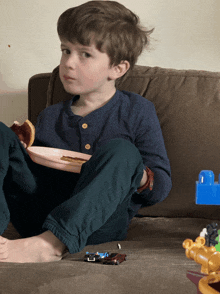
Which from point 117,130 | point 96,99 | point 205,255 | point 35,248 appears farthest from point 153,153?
point 205,255

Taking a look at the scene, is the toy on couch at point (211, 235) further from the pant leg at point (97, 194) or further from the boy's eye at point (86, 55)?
the boy's eye at point (86, 55)

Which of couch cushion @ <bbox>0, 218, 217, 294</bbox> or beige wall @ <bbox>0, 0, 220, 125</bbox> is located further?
beige wall @ <bbox>0, 0, 220, 125</bbox>

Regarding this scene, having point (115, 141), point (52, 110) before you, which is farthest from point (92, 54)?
point (115, 141)

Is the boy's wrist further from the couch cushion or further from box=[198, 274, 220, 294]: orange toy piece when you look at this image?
box=[198, 274, 220, 294]: orange toy piece

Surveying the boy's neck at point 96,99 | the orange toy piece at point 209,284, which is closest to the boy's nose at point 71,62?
the boy's neck at point 96,99

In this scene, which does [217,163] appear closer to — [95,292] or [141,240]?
[141,240]

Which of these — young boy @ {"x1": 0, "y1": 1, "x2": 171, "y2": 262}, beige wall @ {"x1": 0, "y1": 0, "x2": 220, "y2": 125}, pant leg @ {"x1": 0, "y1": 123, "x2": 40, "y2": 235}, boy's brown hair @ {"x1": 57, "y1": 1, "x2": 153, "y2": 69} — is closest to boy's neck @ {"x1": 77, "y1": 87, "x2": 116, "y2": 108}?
young boy @ {"x1": 0, "y1": 1, "x2": 171, "y2": 262}

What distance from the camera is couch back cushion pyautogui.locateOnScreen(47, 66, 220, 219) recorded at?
125cm

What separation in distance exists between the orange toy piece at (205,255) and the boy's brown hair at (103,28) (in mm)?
775

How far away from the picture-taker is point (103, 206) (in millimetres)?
845

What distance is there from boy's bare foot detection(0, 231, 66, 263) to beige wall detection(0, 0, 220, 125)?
1.03 m

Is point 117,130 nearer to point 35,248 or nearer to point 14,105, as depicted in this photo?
point 35,248

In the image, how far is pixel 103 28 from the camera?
115 cm

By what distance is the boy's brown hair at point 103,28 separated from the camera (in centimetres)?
113
